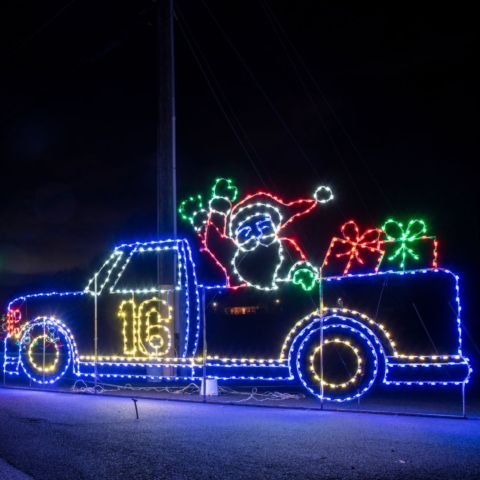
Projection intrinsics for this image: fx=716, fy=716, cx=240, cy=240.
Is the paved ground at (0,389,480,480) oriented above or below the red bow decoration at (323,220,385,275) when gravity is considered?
below

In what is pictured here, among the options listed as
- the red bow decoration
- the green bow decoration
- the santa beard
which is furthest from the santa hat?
the green bow decoration

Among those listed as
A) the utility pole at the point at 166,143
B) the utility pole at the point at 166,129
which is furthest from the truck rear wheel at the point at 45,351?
the utility pole at the point at 166,129

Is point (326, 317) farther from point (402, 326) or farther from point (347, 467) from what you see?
point (347, 467)

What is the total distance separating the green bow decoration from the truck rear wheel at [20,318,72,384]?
6511 millimetres

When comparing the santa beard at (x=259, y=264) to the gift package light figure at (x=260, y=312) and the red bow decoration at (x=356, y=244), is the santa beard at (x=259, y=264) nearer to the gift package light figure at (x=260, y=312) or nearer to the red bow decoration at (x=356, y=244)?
the gift package light figure at (x=260, y=312)

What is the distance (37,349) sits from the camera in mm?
14500

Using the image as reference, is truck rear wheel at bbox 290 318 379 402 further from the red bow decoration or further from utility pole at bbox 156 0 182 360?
utility pole at bbox 156 0 182 360

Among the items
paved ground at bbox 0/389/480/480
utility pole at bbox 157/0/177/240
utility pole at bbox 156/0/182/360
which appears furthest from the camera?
utility pole at bbox 157/0/177/240

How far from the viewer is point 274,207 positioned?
12969 millimetres

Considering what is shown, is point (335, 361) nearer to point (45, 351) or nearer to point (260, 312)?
point (260, 312)

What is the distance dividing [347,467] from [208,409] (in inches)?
175

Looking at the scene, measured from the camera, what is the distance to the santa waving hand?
12023 millimetres

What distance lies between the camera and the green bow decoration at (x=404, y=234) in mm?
11117

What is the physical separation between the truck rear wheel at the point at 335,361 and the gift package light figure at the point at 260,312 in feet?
0.05
